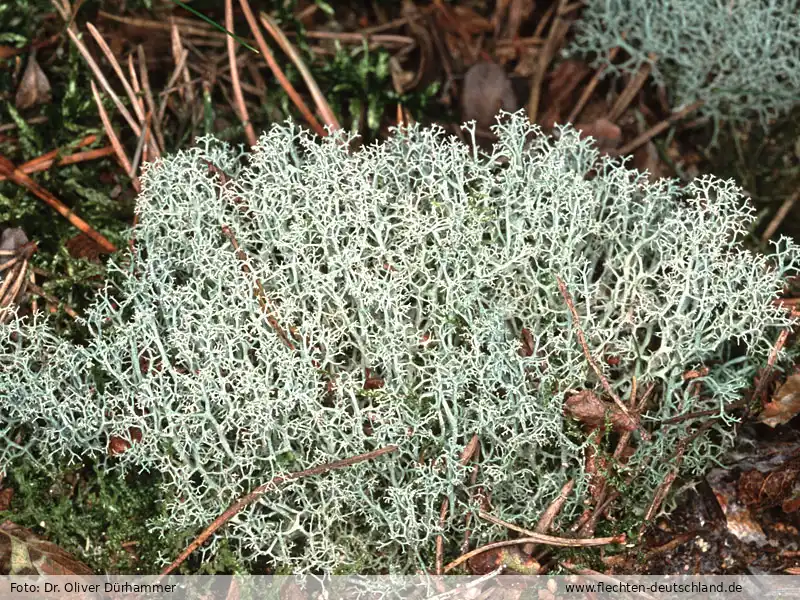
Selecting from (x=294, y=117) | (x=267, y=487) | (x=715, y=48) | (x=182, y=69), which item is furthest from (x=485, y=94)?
(x=267, y=487)

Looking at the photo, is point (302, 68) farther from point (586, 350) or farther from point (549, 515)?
point (549, 515)

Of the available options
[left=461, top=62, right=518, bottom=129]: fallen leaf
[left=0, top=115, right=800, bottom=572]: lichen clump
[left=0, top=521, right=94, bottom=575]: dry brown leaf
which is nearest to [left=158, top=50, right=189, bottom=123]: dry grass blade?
[left=0, top=115, right=800, bottom=572]: lichen clump

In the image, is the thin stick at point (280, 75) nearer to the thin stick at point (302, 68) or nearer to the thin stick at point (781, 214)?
the thin stick at point (302, 68)

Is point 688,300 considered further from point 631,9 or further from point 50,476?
point 50,476

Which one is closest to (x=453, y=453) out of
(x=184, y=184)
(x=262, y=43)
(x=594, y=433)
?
(x=594, y=433)

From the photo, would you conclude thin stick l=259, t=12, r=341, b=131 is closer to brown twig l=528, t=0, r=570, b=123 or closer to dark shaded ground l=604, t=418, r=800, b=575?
brown twig l=528, t=0, r=570, b=123

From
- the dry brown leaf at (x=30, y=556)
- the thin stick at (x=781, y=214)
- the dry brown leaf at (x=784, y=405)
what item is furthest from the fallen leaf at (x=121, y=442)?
the thin stick at (x=781, y=214)
